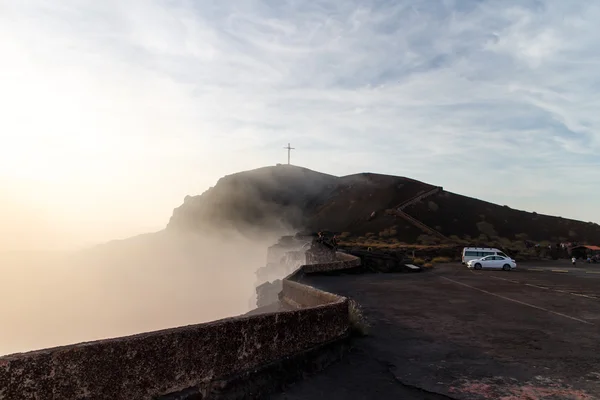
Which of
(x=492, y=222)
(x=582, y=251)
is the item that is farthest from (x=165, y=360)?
(x=492, y=222)

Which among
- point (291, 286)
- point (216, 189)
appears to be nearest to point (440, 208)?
point (291, 286)

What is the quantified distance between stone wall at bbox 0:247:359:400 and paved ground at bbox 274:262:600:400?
0.72 meters

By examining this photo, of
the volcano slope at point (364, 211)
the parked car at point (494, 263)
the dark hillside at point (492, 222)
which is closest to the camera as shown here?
the parked car at point (494, 263)

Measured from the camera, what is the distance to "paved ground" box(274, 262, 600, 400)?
5.88 metres

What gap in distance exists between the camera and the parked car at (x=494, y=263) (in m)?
32.6

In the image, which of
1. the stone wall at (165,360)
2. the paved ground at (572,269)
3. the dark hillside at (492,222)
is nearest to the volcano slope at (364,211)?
the dark hillside at (492,222)

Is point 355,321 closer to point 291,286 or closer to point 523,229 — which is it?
point 291,286

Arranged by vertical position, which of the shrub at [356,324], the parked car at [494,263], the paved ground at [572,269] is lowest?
the paved ground at [572,269]

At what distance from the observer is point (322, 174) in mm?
143250

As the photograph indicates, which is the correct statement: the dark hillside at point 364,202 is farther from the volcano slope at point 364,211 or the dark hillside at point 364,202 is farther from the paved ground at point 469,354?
the paved ground at point 469,354

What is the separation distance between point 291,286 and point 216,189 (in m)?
156

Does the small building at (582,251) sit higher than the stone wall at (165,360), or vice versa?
the stone wall at (165,360)

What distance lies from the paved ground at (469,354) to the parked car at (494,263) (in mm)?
19437

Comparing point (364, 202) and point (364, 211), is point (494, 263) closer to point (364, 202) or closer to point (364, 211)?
point (364, 211)
